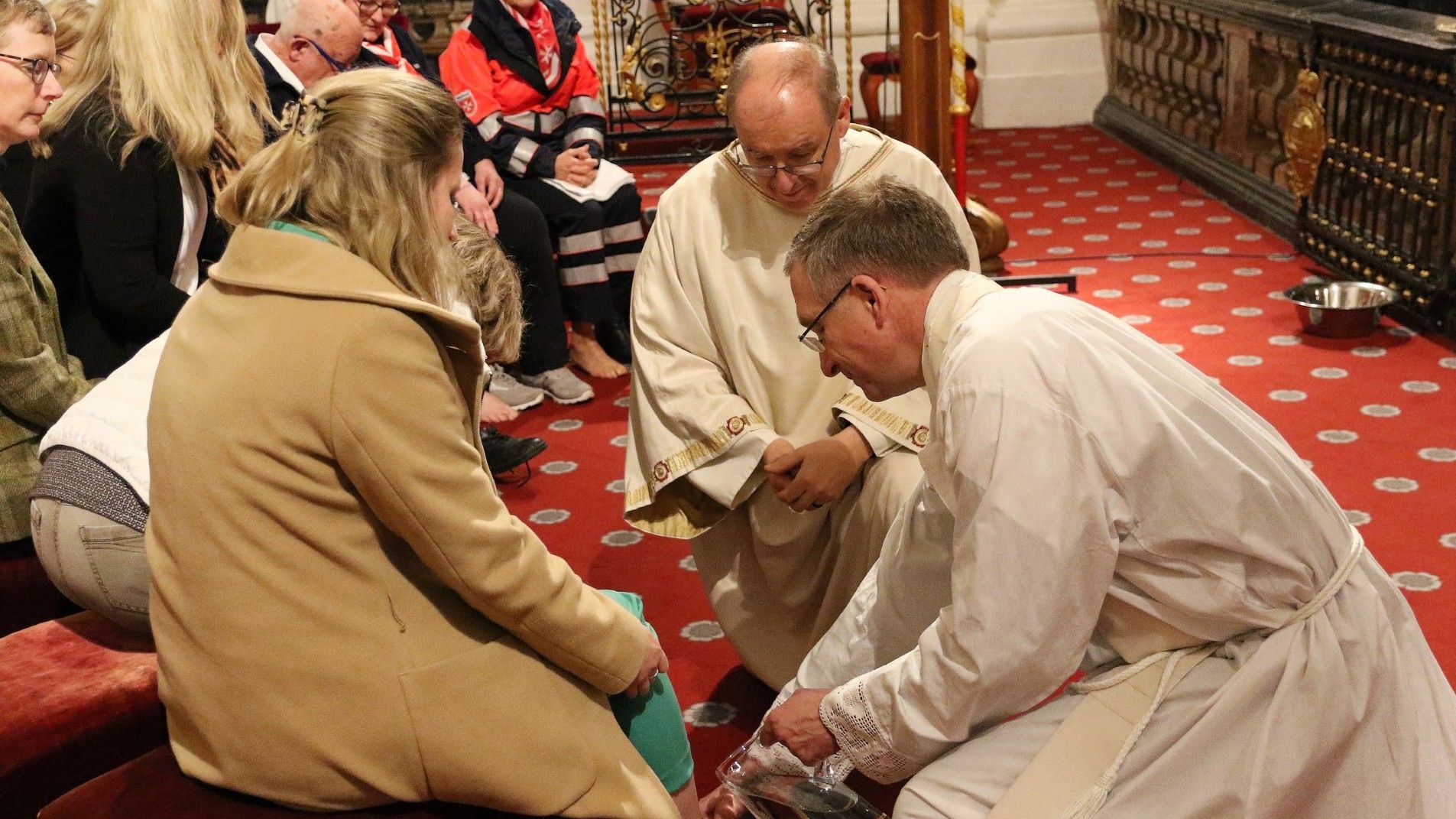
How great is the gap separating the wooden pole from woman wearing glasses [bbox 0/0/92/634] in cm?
345

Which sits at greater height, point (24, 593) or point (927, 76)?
point (927, 76)

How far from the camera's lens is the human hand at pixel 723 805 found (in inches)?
92.0

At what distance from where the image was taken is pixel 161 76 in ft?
11.4


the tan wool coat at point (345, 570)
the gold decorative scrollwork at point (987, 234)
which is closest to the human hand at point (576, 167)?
the gold decorative scrollwork at point (987, 234)

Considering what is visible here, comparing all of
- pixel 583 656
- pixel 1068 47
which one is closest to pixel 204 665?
pixel 583 656

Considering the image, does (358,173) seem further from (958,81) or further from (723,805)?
(958,81)

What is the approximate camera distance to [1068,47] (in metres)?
10.5

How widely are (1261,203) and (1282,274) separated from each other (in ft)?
3.19

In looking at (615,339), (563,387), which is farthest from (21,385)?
(615,339)

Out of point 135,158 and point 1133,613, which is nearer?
point 1133,613

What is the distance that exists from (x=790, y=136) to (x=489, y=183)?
2728 millimetres

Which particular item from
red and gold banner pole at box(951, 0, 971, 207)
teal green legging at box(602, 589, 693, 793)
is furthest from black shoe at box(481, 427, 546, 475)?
teal green legging at box(602, 589, 693, 793)

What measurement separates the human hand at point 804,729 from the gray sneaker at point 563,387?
11.0 feet

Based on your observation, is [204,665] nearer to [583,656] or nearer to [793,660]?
[583,656]
